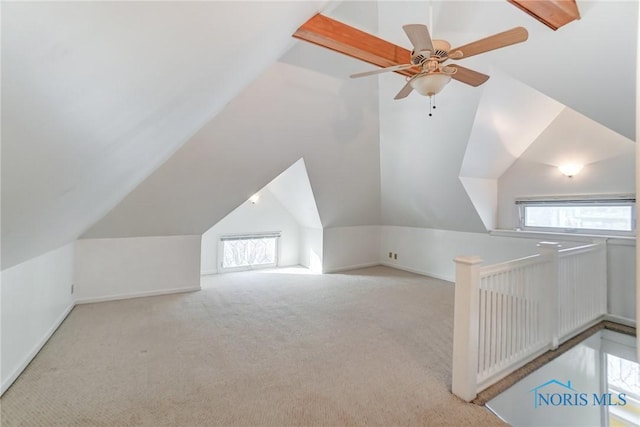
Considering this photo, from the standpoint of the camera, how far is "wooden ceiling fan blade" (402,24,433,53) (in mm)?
1605

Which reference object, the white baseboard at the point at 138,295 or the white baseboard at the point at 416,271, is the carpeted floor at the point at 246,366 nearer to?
the white baseboard at the point at 138,295

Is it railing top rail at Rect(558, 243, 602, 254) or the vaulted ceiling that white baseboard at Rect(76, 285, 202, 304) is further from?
railing top rail at Rect(558, 243, 602, 254)

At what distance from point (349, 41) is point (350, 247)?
4.22 metres

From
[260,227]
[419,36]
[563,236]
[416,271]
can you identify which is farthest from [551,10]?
[260,227]

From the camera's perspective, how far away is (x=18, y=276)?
2.20 meters

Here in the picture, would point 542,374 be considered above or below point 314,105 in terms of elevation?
below

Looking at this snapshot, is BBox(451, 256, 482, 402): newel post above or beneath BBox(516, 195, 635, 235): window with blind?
beneath

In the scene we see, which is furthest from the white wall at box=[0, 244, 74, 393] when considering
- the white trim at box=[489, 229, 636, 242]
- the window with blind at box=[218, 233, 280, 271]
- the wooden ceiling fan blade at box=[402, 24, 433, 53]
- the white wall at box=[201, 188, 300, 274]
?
the white trim at box=[489, 229, 636, 242]

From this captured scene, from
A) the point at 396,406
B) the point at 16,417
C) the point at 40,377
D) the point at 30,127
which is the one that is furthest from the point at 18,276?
the point at 396,406

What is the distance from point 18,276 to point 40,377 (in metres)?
0.77

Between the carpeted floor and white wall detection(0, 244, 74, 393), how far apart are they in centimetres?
12

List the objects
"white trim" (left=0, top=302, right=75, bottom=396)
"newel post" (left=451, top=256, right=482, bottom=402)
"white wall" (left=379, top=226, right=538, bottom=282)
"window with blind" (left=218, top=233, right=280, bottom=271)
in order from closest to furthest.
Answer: "newel post" (left=451, top=256, right=482, bottom=402), "white trim" (left=0, top=302, right=75, bottom=396), "white wall" (left=379, top=226, right=538, bottom=282), "window with blind" (left=218, top=233, right=280, bottom=271)

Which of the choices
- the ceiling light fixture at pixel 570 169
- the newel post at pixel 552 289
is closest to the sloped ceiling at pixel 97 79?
the newel post at pixel 552 289

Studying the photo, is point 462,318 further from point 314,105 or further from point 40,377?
point 40,377
